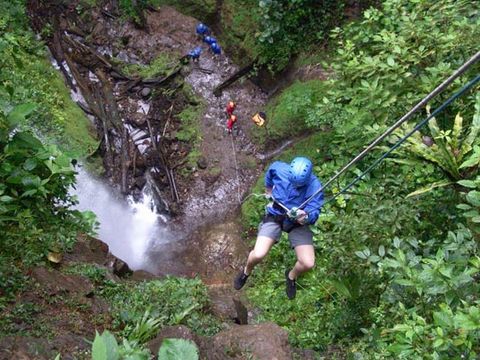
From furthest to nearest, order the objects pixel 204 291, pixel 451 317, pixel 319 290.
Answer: pixel 319 290
pixel 204 291
pixel 451 317

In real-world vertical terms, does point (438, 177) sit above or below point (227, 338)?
below

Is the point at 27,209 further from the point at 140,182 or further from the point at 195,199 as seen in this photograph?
the point at 195,199

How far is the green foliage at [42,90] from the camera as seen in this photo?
10117 millimetres

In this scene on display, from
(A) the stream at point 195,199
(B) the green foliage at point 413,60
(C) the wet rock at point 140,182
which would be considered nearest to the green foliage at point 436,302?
(B) the green foliage at point 413,60

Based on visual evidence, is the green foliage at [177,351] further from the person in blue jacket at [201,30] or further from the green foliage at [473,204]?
the person in blue jacket at [201,30]

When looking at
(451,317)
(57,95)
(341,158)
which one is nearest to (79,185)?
(57,95)

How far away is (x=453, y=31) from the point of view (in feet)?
21.2

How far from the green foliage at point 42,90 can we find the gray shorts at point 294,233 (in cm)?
482

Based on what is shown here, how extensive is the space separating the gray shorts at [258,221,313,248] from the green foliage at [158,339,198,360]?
4.06 meters

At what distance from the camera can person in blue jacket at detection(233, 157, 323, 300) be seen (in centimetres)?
555

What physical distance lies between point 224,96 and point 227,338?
894 cm

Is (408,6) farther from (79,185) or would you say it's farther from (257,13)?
(79,185)

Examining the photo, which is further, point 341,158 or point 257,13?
point 257,13

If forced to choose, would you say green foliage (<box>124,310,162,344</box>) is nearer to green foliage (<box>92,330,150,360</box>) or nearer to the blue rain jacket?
the blue rain jacket
